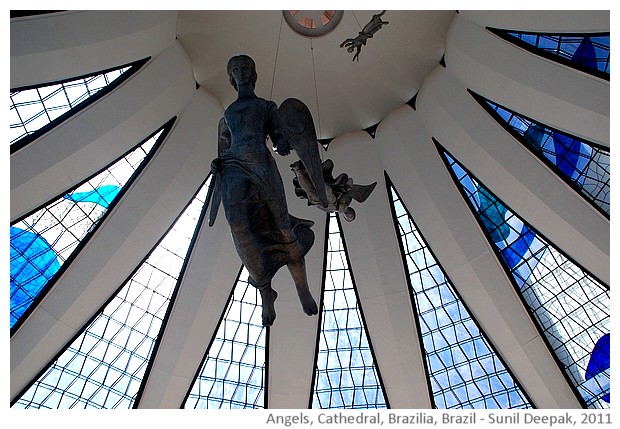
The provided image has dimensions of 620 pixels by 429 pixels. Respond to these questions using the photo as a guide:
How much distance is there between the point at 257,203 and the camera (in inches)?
305

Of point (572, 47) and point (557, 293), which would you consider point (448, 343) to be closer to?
point (557, 293)

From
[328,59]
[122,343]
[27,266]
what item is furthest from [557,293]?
[27,266]

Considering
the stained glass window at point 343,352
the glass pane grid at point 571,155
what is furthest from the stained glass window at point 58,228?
the glass pane grid at point 571,155

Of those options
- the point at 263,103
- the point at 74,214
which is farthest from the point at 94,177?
the point at 263,103

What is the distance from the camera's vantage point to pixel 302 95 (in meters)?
14.5

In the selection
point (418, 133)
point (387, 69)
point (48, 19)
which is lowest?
point (48, 19)

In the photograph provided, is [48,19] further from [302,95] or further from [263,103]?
[302,95]

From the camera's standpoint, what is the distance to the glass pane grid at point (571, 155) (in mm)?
11984

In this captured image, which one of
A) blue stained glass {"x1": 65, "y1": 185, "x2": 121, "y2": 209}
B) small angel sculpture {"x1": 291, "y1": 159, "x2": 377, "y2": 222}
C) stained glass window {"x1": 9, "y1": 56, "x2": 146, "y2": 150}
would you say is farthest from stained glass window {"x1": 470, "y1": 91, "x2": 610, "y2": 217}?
blue stained glass {"x1": 65, "y1": 185, "x2": 121, "y2": 209}

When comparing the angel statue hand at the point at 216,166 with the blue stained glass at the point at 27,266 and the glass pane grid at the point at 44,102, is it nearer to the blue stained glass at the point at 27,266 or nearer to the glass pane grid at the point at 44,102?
the glass pane grid at the point at 44,102

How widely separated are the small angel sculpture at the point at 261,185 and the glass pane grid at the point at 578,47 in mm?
5767

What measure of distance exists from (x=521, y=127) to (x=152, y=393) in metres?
8.70

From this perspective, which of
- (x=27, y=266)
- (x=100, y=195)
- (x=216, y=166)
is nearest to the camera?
(x=216, y=166)

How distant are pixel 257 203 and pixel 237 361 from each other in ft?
22.9
